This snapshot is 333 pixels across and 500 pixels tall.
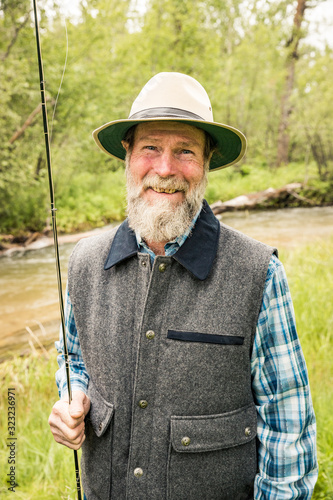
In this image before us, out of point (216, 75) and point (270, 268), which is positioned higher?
point (216, 75)

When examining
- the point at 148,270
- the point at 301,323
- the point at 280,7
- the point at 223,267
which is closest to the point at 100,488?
the point at 148,270

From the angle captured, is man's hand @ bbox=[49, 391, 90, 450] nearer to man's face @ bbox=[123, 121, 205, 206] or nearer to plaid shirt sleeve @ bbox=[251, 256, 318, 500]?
plaid shirt sleeve @ bbox=[251, 256, 318, 500]

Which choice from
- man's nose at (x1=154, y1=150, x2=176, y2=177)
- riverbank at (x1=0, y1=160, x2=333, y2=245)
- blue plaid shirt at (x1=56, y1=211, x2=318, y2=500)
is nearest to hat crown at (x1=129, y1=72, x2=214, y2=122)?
man's nose at (x1=154, y1=150, x2=176, y2=177)

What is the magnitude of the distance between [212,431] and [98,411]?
41cm

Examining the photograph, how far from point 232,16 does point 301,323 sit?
17540 millimetres

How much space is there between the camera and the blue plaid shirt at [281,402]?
1383mm

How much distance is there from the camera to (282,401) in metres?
1.40

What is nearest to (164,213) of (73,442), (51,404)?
(73,442)

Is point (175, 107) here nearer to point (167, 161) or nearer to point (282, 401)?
point (167, 161)

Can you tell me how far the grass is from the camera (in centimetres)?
255

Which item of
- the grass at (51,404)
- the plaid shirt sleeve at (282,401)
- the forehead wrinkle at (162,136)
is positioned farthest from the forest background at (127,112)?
the plaid shirt sleeve at (282,401)

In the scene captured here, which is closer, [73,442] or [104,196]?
[73,442]

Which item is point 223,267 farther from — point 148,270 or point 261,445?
point 261,445

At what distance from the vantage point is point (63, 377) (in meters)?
1.61
